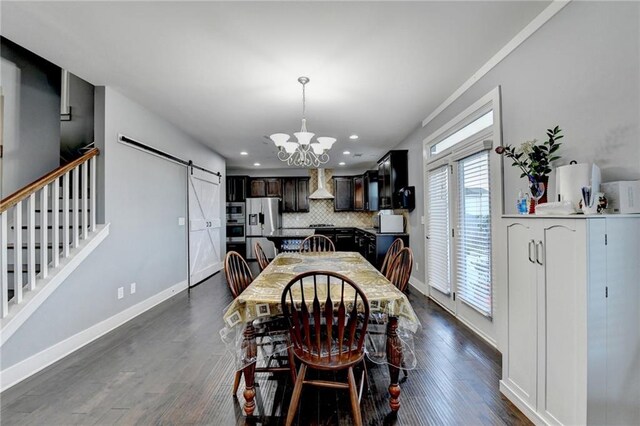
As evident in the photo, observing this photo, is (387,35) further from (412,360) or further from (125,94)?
(125,94)

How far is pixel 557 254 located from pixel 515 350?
2.46ft

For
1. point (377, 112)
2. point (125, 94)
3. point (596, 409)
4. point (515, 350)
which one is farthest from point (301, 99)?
point (596, 409)

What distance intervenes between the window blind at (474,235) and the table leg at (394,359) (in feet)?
4.54

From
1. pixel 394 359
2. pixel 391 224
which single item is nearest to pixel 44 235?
pixel 394 359

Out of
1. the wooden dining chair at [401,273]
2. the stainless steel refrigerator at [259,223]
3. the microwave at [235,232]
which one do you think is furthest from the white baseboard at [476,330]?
the microwave at [235,232]

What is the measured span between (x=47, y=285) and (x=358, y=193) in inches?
253

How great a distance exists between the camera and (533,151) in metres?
1.87

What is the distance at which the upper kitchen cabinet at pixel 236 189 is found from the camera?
24.9 feet

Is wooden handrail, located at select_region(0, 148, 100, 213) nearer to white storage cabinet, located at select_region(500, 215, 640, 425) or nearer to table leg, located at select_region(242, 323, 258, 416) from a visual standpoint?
table leg, located at select_region(242, 323, 258, 416)

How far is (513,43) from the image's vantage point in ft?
7.34

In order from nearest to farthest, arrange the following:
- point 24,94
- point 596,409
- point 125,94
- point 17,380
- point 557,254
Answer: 1. point 596,409
2. point 557,254
3. point 17,380
4. point 24,94
5. point 125,94

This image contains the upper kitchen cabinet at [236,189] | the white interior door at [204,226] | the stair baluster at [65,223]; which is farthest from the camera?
the upper kitchen cabinet at [236,189]

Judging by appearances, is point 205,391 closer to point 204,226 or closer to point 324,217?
point 204,226

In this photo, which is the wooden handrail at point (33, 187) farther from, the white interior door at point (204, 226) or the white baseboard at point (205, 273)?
the white baseboard at point (205, 273)
